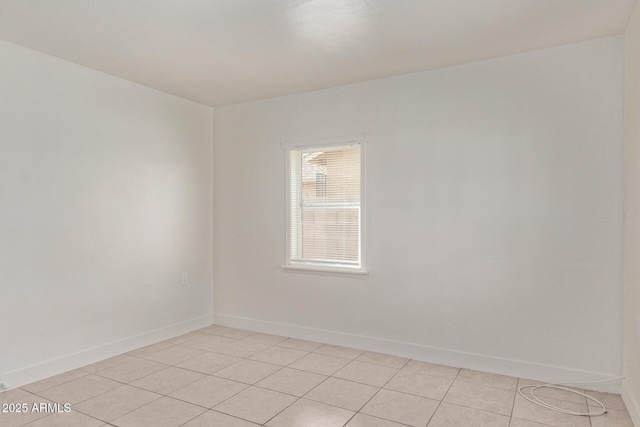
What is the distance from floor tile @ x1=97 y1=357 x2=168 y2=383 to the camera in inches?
124

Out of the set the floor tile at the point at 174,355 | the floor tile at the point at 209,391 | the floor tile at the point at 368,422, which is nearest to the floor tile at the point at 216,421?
the floor tile at the point at 209,391

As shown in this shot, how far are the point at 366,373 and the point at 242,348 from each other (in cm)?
125

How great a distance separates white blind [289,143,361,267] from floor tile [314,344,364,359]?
777 mm

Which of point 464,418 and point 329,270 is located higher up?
point 329,270

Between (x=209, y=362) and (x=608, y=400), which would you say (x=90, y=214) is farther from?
(x=608, y=400)

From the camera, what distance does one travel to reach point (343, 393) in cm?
287

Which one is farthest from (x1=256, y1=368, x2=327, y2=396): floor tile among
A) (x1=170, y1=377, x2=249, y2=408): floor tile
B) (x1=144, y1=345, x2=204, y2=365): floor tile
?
(x1=144, y1=345, x2=204, y2=365): floor tile

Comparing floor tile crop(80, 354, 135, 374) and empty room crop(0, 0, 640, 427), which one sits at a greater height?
empty room crop(0, 0, 640, 427)

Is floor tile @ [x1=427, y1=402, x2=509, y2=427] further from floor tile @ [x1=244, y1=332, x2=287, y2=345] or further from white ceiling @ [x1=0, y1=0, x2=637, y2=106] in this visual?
white ceiling @ [x1=0, y1=0, x2=637, y2=106]

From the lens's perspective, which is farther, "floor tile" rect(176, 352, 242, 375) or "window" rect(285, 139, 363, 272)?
"window" rect(285, 139, 363, 272)

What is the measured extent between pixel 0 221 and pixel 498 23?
3648 mm

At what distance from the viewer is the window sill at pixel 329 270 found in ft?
12.5

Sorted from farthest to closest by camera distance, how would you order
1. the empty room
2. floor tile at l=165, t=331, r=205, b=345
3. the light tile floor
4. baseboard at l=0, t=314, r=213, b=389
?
1. floor tile at l=165, t=331, r=205, b=345
2. baseboard at l=0, t=314, r=213, b=389
3. the empty room
4. the light tile floor

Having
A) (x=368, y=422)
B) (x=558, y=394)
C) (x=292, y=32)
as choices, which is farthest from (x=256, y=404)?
(x=292, y=32)
